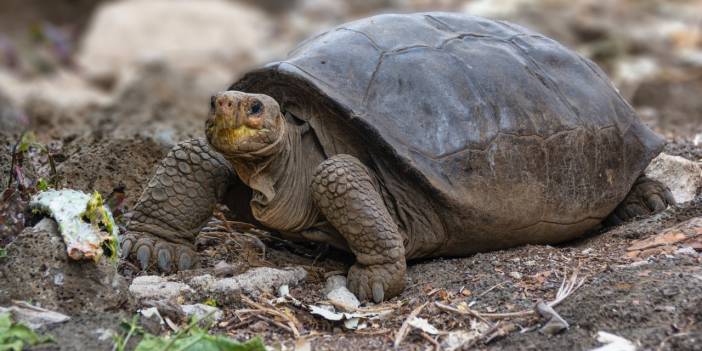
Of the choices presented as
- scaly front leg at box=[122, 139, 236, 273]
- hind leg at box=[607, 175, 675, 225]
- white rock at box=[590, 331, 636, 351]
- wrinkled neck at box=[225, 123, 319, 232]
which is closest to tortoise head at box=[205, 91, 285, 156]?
wrinkled neck at box=[225, 123, 319, 232]

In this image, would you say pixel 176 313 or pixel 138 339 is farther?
pixel 176 313

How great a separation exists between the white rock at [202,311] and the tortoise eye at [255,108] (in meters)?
0.72

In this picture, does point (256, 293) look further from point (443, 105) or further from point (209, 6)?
point (209, 6)

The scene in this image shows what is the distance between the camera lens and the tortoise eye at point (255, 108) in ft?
11.4

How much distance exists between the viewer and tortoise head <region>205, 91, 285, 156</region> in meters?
3.42

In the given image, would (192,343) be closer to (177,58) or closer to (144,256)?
(144,256)

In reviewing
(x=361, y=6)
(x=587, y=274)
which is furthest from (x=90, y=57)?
(x=587, y=274)

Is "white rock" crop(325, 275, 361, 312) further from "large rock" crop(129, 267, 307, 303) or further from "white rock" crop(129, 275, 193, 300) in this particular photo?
"white rock" crop(129, 275, 193, 300)

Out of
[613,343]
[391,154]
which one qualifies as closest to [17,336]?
[391,154]

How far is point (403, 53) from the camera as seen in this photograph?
13.0 feet

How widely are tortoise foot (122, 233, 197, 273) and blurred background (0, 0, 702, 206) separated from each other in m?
0.55

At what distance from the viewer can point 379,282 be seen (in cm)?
350

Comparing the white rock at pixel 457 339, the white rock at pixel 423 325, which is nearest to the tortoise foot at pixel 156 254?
the white rock at pixel 423 325

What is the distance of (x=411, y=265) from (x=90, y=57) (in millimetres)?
11411
